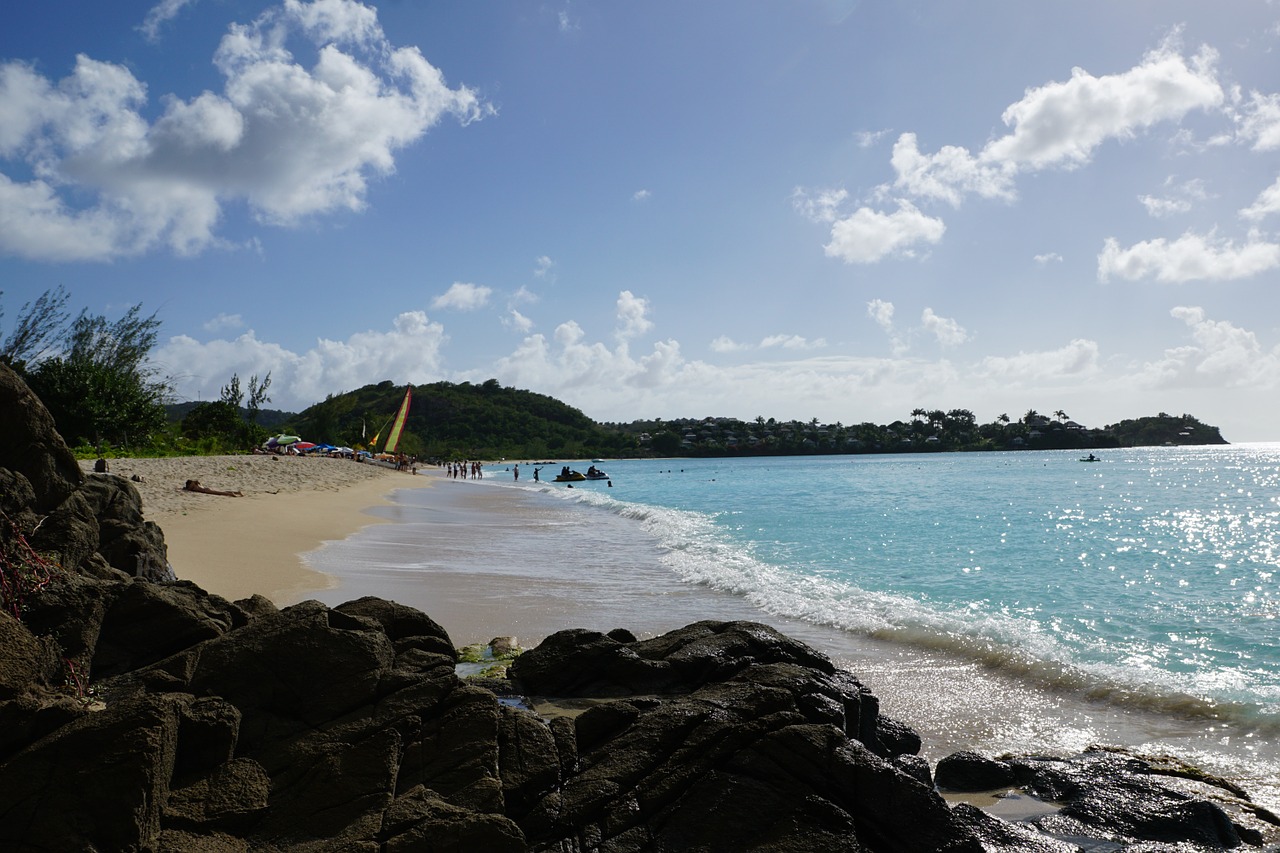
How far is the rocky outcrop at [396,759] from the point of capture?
3.89 metres

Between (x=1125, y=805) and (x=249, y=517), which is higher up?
(x=249, y=517)

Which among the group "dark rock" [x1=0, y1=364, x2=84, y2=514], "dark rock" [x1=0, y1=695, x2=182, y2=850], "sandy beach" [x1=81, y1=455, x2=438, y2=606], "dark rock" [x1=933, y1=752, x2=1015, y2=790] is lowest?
"dark rock" [x1=933, y1=752, x2=1015, y2=790]

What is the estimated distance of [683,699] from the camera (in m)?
5.32

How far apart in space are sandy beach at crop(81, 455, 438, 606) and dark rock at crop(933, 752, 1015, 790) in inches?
338

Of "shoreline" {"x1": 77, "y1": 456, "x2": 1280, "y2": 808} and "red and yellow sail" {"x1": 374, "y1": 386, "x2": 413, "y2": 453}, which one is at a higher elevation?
"red and yellow sail" {"x1": 374, "y1": 386, "x2": 413, "y2": 453}

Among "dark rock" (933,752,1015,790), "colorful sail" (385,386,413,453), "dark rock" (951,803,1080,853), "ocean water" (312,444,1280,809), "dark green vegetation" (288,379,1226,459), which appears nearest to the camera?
"dark rock" (951,803,1080,853)

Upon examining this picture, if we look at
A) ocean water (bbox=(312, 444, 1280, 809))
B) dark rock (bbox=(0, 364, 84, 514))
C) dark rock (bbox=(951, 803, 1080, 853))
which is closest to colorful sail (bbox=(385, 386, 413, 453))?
ocean water (bbox=(312, 444, 1280, 809))

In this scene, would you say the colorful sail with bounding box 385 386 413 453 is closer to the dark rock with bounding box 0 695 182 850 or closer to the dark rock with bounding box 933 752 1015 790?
the dark rock with bounding box 933 752 1015 790

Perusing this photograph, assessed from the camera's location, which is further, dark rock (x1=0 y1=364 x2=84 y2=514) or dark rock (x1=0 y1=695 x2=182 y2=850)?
dark rock (x1=0 y1=364 x2=84 y2=514)

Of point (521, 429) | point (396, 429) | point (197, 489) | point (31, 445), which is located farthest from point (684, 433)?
point (31, 445)

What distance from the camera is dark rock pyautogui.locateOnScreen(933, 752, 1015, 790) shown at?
5.98 metres

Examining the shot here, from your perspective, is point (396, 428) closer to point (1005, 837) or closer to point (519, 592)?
point (519, 592)

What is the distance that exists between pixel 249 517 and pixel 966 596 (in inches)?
684

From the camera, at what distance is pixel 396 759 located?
4.53 m
